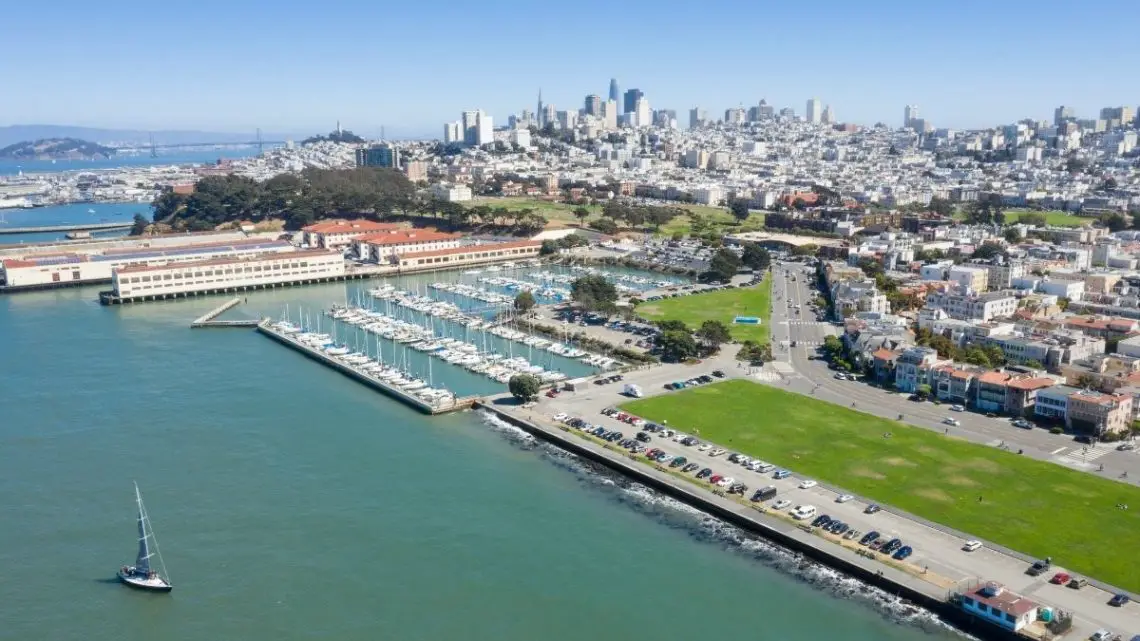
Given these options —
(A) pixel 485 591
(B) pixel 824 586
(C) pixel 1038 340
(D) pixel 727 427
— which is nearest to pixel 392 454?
(A) pixel 485 591

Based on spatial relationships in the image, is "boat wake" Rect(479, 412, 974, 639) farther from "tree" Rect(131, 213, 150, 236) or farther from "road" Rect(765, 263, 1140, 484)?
"tree" Rect(131, 213, 150, 236)

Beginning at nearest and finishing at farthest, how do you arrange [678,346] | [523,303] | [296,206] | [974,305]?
[678,346]
[974,305]
[523,303]
[296,206]

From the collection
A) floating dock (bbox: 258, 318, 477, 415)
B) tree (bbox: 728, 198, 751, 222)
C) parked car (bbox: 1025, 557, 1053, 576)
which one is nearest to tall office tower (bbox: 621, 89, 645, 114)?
tree (bbox: 728, 198, 751, 222)

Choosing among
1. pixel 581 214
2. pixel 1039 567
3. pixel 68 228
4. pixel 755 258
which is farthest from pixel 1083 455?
pixel 68 228

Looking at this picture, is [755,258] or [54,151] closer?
[755,258]

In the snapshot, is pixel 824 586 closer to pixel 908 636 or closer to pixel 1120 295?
pixel 908 636

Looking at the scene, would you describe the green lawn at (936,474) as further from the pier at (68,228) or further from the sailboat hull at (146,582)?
the pier at (68,228)

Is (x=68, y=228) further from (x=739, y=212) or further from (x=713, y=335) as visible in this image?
(x=713, y=335)

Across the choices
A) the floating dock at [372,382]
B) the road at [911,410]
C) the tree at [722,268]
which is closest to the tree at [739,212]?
the tree at [722,268]
